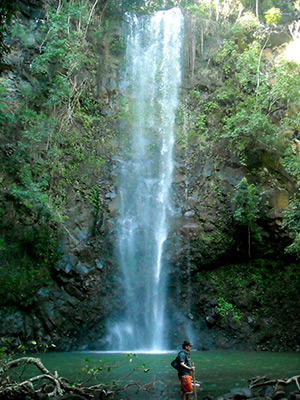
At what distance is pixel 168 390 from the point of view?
776 centimetres

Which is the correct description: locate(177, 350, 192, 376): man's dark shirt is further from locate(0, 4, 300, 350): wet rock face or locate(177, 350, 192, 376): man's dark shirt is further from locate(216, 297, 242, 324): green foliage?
locate(216, 297, 242, 324): green foliage

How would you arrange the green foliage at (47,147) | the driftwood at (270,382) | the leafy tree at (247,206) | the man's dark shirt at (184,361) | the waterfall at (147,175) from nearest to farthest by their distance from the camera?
the man's dark shirt at (184,361) < the driftwood at (270,382) < the green foliage at (47,147) < the waterfall at (147,175) < the leafy tree at (247,206)

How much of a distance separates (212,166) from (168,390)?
12819mm

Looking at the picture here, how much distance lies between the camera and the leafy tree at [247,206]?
16.2 m

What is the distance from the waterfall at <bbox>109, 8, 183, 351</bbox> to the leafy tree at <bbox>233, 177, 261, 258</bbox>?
3323 millimetres

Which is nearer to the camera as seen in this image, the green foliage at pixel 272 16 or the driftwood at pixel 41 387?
the driftwood at pixel 41 387

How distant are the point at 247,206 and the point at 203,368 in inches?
309

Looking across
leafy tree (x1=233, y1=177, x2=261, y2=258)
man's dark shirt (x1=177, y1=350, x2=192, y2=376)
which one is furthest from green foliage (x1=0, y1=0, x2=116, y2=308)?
man's dark shirt (x1=177, y1=350, x2=192, y2=376)

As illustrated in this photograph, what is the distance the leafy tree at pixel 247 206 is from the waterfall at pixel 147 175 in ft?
10.9

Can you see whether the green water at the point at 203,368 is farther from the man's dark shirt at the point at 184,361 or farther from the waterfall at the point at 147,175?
the waterfall at the point at 147,175

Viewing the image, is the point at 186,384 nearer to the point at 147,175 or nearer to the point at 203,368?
the point at 203,368

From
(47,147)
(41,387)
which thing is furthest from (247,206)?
(41,387)

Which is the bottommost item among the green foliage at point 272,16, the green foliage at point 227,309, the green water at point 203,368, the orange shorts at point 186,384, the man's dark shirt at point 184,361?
the green water at point 203,368

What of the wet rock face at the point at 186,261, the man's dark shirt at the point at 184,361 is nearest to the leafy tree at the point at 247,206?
the wet rock face at the point at 186,261
